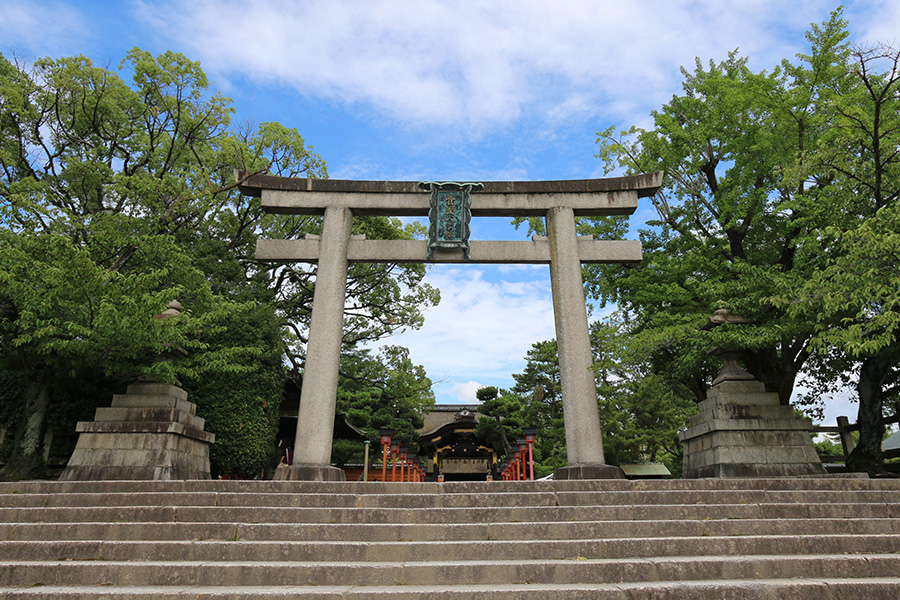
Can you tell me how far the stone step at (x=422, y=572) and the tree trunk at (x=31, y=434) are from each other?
717 cm

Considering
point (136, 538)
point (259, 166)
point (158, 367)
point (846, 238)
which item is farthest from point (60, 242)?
→ point (846, 238)

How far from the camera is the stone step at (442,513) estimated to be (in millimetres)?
5547

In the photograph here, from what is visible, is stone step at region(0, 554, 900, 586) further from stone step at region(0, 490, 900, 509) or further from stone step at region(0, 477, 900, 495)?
stone step at region(0, 477, 900, 495)

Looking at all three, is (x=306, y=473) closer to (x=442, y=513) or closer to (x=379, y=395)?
(x=442, y=513)

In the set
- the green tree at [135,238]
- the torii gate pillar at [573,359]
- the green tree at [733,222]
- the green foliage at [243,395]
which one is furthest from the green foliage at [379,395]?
the torii gate pillar at [573,359]

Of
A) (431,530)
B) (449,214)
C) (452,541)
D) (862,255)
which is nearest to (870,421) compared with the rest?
(862,255)

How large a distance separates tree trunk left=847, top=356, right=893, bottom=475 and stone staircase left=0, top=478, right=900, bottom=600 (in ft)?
13.3

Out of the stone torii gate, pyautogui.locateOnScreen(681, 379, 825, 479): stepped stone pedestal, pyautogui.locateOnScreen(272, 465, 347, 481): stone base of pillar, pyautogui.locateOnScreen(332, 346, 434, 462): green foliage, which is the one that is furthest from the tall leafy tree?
pyautogui.locateOnScreen(332, 346, 434, 462): green foliage

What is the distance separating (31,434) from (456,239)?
360 inches

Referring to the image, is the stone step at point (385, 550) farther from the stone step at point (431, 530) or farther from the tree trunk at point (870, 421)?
the tree trunk at point (870, 421)

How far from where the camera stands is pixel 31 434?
10.2 meters

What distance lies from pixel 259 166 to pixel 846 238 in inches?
588

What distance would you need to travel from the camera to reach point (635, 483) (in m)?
7.20

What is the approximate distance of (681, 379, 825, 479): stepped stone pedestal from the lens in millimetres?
8844
